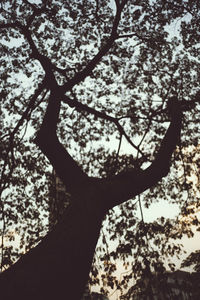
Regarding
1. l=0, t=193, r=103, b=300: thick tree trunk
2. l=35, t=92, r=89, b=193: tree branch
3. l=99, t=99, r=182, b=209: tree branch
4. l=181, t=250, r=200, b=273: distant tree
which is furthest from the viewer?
l=181, t=250, r=200, b=273: distant tree

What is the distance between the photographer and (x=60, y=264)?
351 cm

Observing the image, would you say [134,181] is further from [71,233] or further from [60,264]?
[60,264]

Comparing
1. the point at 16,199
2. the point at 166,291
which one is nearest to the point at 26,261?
the point at 166,291

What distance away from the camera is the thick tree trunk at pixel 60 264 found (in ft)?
10.2

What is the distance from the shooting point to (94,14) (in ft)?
40.3

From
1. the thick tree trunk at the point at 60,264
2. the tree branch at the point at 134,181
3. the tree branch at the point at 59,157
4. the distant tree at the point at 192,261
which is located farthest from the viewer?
the distant tree at the point at 192,261

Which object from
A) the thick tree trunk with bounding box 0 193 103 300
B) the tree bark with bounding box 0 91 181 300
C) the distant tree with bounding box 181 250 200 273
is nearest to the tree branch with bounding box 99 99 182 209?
the tree bark with bounding box 0 91 181 300

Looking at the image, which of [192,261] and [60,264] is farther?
[192,261]

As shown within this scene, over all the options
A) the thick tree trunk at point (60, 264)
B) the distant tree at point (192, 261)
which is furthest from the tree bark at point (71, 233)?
the distant tree at point (192, 261)

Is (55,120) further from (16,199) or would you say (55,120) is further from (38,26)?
(38,26)

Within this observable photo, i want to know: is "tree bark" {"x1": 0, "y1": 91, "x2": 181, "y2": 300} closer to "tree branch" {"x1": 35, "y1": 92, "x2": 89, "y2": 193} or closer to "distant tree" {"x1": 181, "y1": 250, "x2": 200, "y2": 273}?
"tree branch" {"x1": 35, "y1": 92, "x2": 89, "y2": 193}

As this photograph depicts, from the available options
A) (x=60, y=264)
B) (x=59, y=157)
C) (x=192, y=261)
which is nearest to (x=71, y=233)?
(x=60, y=264)

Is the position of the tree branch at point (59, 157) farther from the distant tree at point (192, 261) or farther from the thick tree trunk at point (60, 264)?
the distant tree at point (192, 261)

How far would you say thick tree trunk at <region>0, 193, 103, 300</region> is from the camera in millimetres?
3111
